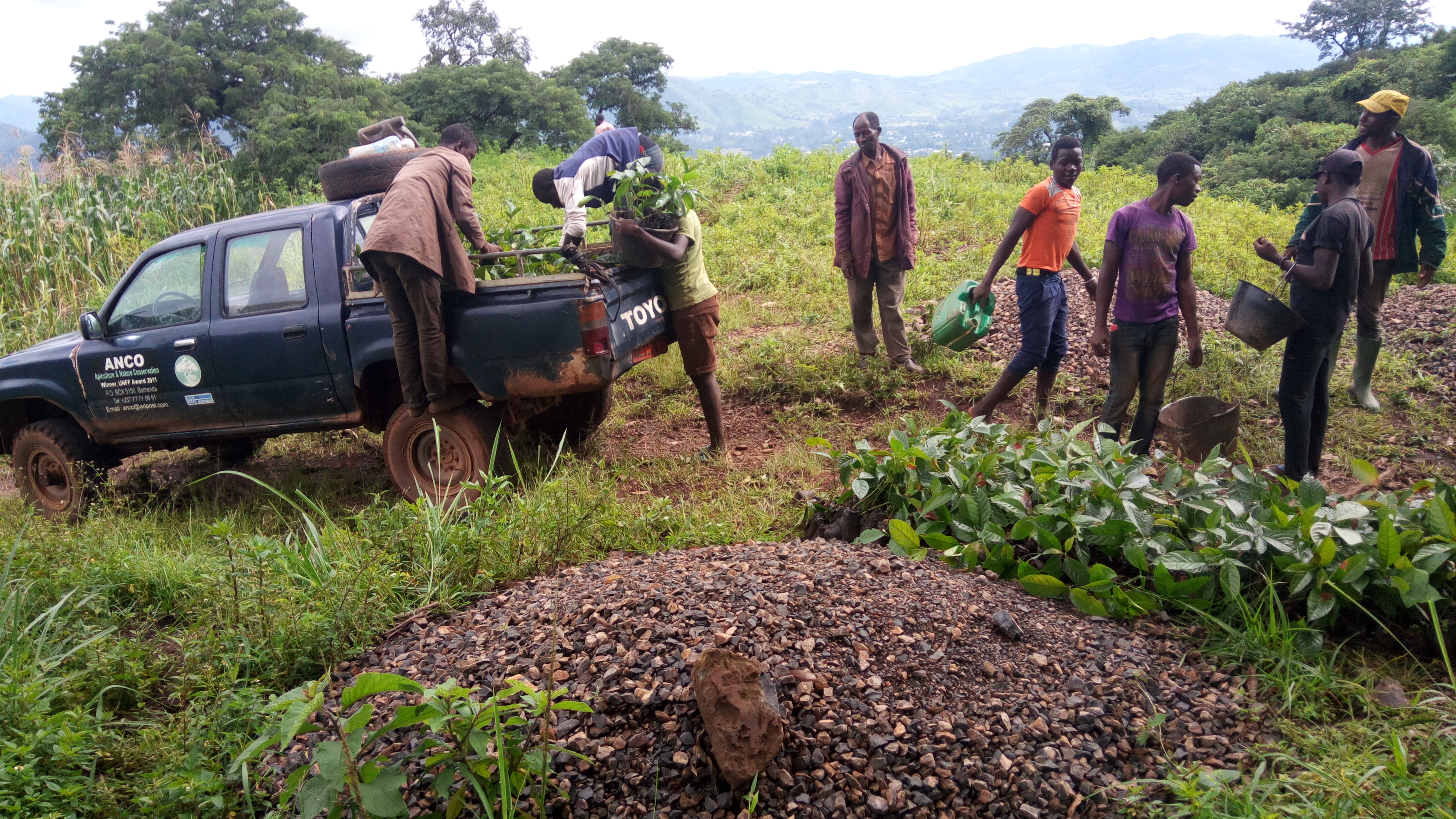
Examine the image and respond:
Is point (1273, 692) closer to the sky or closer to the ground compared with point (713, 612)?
closer to the ground

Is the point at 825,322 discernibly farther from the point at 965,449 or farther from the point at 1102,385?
the point at 965,449

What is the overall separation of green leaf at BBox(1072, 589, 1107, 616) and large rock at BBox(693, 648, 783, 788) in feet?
4.41

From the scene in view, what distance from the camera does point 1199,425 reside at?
4.87m

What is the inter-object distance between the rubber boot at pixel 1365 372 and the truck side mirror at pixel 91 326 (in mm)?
8375

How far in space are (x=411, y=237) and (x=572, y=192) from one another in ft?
4.07

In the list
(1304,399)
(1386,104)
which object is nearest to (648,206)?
(1304,399)

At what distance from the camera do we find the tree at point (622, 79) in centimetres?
3078

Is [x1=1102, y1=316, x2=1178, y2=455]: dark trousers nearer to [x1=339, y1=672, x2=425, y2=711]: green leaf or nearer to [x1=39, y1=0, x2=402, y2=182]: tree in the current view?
[x1=339, y1=672, x2=425, y2=711]: green leaf

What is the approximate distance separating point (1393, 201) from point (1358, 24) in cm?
4396

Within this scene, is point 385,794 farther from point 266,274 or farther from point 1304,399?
point 1304,399

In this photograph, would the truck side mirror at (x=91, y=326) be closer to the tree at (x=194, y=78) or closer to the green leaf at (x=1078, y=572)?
the green leaf at (x=1078, y=572)

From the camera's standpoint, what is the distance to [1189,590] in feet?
9.48

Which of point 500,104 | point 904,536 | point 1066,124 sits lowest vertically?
point 904,536

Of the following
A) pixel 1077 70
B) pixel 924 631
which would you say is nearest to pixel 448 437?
pixel 924 631
